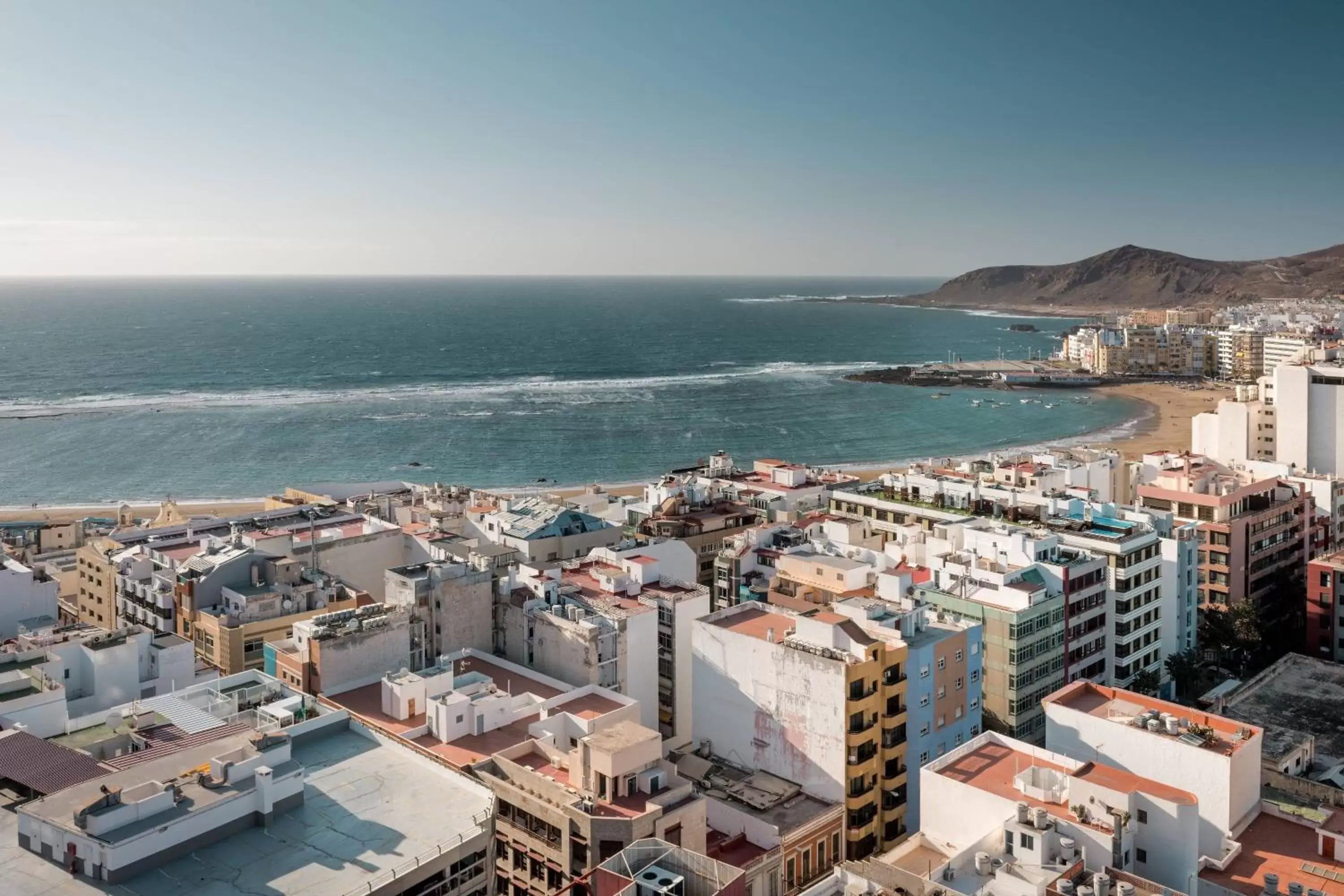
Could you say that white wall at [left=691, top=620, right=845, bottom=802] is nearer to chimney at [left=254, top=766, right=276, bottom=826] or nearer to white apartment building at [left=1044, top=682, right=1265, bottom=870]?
white apartment building at [left=1044, top=682, right=1265, bottom=870]

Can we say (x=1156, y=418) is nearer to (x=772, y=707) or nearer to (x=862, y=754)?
(x=772, y=707)

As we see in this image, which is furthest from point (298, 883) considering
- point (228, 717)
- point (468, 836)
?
point (228, 717)

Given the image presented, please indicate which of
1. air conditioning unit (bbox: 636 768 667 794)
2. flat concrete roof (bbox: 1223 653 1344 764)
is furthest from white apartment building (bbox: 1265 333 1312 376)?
air conditioning unit (bbox: 636 768 667 794)

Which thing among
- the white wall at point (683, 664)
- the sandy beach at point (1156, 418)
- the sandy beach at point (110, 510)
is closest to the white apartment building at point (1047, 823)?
the white wall at point (683, 664)

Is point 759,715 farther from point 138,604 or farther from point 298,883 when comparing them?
point 138,604

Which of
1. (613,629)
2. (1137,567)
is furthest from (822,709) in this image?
(1137,567)

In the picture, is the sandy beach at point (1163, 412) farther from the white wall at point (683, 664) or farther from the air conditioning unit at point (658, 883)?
the air conditioning unit at point (658, 883)
